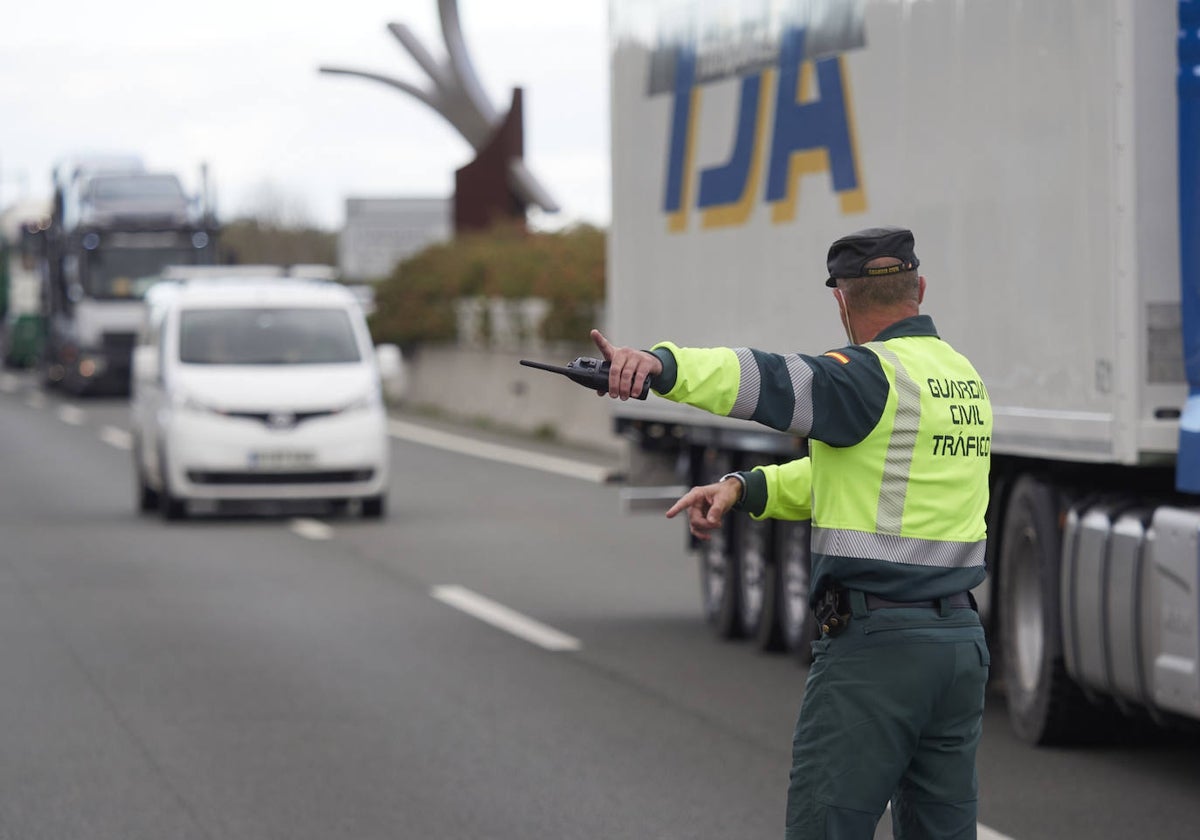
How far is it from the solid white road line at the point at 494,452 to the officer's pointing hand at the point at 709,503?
1845 cm

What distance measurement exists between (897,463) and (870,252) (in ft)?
1.44

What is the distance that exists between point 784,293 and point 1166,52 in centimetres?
361

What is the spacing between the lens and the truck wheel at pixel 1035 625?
9.25 m

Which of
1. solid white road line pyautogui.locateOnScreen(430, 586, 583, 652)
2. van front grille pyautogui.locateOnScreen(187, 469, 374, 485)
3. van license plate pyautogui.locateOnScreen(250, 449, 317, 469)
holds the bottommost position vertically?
solid white road line pyautogui.locateOnScreen(430, 586, 583, 652)

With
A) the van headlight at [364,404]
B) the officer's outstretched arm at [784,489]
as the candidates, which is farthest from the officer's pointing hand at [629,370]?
the van headlight at [364,404]

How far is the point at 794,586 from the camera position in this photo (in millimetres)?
12180

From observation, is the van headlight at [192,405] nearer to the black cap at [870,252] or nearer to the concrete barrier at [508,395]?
the concrete barrier at [508,395]

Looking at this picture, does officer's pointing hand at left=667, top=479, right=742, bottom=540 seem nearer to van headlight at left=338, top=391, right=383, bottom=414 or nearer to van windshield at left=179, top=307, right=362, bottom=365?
van headlight at left=338, top=391, right=383, bottom=414

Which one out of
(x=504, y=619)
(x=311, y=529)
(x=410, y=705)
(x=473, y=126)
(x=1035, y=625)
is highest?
(x=473, y=126)

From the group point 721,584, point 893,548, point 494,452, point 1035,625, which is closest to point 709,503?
point 893,548

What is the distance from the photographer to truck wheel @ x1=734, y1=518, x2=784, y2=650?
12383 mm

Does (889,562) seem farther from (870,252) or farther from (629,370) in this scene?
(629,370)

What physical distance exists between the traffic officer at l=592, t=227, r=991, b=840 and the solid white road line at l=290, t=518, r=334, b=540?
46.5ft

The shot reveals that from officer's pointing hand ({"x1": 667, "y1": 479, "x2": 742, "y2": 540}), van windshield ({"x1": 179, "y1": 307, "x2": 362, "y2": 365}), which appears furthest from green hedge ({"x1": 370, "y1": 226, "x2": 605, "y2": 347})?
officer's pointing hand ({"x1": 667, "y1": 479, "x2": 742, "y2": 540})
